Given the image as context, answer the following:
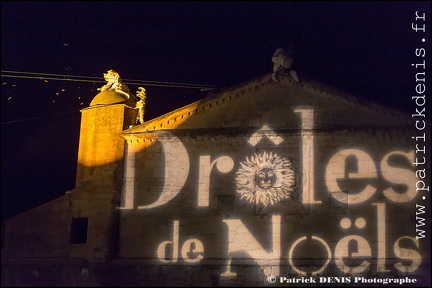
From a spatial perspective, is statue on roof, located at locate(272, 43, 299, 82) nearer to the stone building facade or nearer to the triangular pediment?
the triangular pediment

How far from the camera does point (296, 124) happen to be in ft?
99.0

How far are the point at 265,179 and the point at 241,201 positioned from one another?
1.33 meters

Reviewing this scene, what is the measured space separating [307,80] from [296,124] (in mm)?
1920

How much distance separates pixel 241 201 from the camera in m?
30.0

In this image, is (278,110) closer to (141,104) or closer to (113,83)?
(141,104)

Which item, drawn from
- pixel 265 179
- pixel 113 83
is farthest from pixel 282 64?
pixel 113 83

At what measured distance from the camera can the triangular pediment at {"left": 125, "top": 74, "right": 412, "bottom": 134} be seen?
97.3ft

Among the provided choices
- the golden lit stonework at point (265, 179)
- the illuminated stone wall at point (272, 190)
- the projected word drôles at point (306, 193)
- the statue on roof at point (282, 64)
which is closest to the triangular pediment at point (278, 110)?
the illuminated stone wall at point (272, 190)

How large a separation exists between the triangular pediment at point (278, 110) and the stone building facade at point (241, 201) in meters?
0.04

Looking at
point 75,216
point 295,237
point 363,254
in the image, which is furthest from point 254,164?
point 75,216

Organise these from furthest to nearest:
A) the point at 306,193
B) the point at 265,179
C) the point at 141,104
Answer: the point at 141,104
the point at 265,179
the point at 306,193

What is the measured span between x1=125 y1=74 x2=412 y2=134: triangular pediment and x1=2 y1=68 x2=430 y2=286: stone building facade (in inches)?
1.8

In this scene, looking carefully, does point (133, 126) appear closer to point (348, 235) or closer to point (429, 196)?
point (348, 235)

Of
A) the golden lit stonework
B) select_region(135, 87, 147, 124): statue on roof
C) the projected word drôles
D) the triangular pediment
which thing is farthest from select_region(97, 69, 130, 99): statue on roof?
the golden lit stonework
